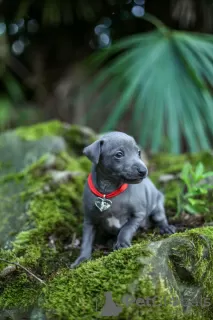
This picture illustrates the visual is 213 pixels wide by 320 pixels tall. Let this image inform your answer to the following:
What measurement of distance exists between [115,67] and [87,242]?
224cm

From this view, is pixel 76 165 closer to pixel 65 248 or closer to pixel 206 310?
pixel 65 248

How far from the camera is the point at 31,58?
6.54m

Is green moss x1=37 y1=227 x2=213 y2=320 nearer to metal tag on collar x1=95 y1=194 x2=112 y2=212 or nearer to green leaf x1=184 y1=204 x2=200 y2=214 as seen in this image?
metal tag on collar x1=95 y1=194 x2=112 y2=212

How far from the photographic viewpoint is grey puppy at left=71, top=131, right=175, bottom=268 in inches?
82.6

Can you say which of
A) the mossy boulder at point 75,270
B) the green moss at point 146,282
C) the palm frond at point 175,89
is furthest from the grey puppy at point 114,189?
the palm frond at point 175,89

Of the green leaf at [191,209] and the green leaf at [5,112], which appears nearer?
the green leaf at [191,209]

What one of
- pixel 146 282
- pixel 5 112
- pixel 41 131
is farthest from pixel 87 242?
pixel 5 112

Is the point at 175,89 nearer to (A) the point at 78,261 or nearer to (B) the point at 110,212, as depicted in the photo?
(B) the point at 110,212

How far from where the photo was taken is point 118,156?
2111 millimetres

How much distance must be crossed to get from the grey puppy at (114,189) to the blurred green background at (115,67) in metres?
1.42

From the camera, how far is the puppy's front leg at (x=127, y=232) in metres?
2.13

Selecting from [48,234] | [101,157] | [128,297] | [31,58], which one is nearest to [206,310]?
[128,297]

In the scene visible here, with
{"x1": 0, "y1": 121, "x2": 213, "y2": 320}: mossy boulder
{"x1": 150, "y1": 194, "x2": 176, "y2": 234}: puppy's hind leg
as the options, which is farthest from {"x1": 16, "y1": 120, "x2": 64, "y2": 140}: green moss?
{"x1": 150, "y1": 194, "x2": 176, "y2": 234}: puppy's hind leg

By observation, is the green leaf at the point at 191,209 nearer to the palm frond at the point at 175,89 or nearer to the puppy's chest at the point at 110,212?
the puppy's chest at the point at 110,212
